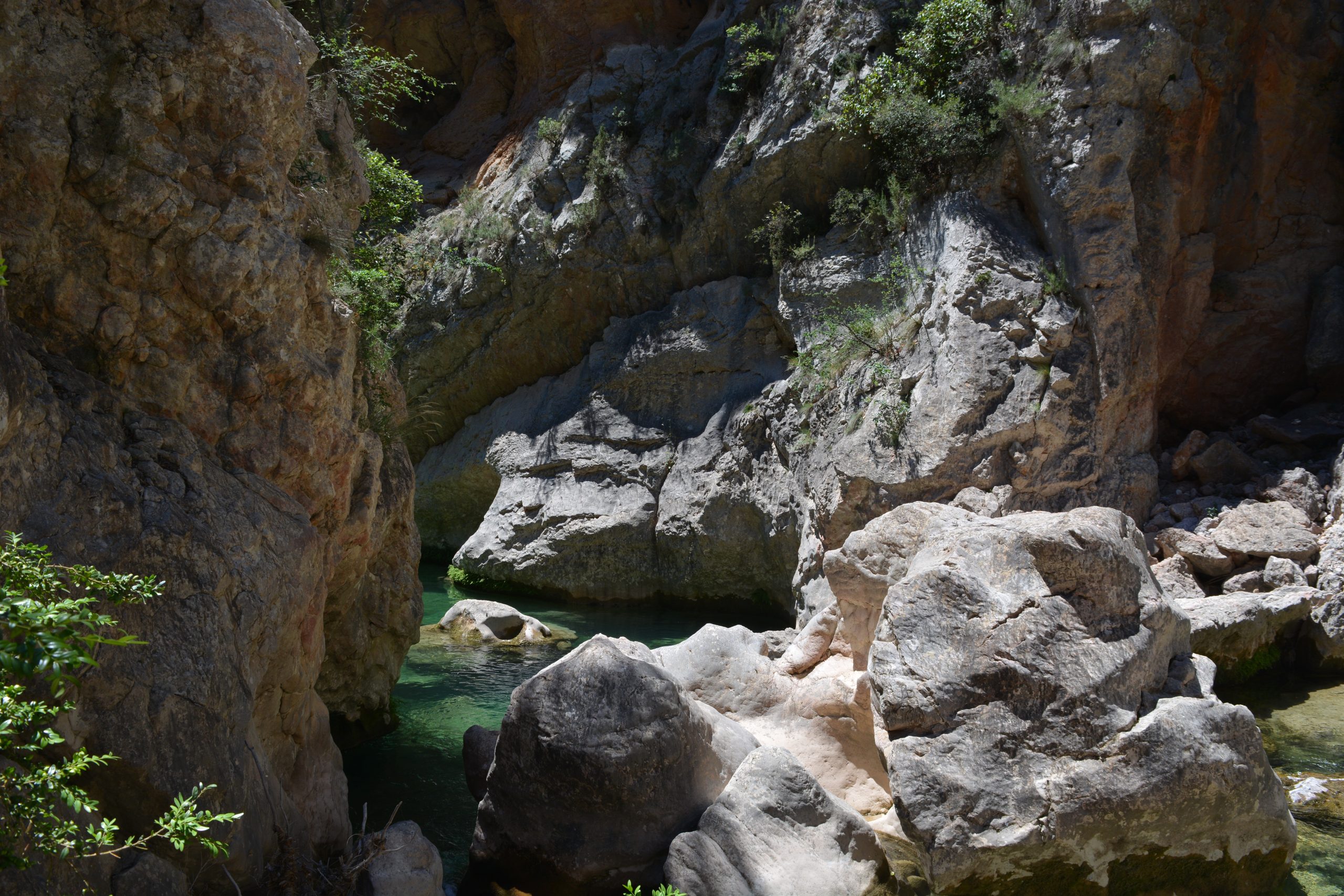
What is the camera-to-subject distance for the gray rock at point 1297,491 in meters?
10.0

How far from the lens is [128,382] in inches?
201

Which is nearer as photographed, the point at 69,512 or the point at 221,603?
the point at 69,512

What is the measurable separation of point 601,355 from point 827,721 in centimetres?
1049

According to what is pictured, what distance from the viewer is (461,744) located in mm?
8695

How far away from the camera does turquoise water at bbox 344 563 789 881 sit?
7320 mm

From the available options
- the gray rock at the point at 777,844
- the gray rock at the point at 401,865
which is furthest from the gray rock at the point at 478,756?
the gray rock at the point at 777,844

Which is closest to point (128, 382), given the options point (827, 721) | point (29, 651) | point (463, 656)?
point (29, 651)

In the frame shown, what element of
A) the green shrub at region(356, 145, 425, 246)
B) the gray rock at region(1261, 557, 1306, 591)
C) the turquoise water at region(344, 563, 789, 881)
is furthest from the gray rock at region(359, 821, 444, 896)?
the gray rock at region(1261, 557, 1306, 591)

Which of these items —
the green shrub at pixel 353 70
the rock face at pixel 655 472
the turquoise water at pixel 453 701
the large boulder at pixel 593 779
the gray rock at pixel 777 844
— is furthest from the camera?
the rock face at pixel 655 472

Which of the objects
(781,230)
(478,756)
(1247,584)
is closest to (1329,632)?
(1247,584)

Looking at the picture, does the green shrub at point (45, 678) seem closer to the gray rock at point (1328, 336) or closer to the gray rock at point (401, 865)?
the gray rock at point (401, 865)

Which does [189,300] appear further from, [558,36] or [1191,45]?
[558,36]

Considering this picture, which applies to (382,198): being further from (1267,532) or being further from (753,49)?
(1267,532)

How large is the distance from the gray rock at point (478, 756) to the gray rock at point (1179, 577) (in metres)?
6.97
